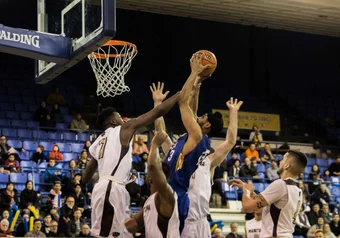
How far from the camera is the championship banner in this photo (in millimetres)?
23391

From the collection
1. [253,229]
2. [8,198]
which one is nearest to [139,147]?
[8,198]

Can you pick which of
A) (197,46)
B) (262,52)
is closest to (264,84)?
(262,52)

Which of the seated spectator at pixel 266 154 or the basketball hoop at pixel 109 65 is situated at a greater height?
the basketball hoop at pixel 109 65

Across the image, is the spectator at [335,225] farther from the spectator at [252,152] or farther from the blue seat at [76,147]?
the blue seat at [76,147]

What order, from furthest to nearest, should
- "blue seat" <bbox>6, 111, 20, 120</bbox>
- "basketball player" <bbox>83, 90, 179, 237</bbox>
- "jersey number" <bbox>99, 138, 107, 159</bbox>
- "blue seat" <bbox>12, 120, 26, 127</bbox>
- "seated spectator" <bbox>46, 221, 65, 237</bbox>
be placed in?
1. "blue seat" <bbox>6, 111, 20, 120</bbox>
2. "blue seat" <bbox>12, 120, 26, 127</bbox>
3. "seated spectator" <bbox>46, 221, 65, 237</bbox>
4. "jersey number" <bbox>99, 138, 107, 159</bbox>
5. "basketball player" <bbox>83, 90, 179, 237</bbox>

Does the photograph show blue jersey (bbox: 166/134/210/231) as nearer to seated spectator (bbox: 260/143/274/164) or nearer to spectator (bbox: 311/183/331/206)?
spectator (bbox: 311/183/331/206)

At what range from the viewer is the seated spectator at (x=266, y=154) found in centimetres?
1990

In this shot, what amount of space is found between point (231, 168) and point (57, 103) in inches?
204

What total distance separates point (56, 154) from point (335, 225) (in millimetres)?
6557

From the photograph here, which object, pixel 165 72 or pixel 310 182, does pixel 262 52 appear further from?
pixel 310 182

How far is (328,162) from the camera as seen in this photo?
71.3 ft

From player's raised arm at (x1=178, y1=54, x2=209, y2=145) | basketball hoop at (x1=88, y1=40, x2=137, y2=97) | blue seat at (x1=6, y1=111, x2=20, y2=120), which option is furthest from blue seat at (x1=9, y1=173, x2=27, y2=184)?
player's raised arm at (x1=178, y1=54, x2=209, y2=145)

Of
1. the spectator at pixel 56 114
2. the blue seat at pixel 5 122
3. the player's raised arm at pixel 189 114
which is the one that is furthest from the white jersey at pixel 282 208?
the spectator at pixel 56 114

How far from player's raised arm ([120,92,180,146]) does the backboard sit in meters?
1.31
